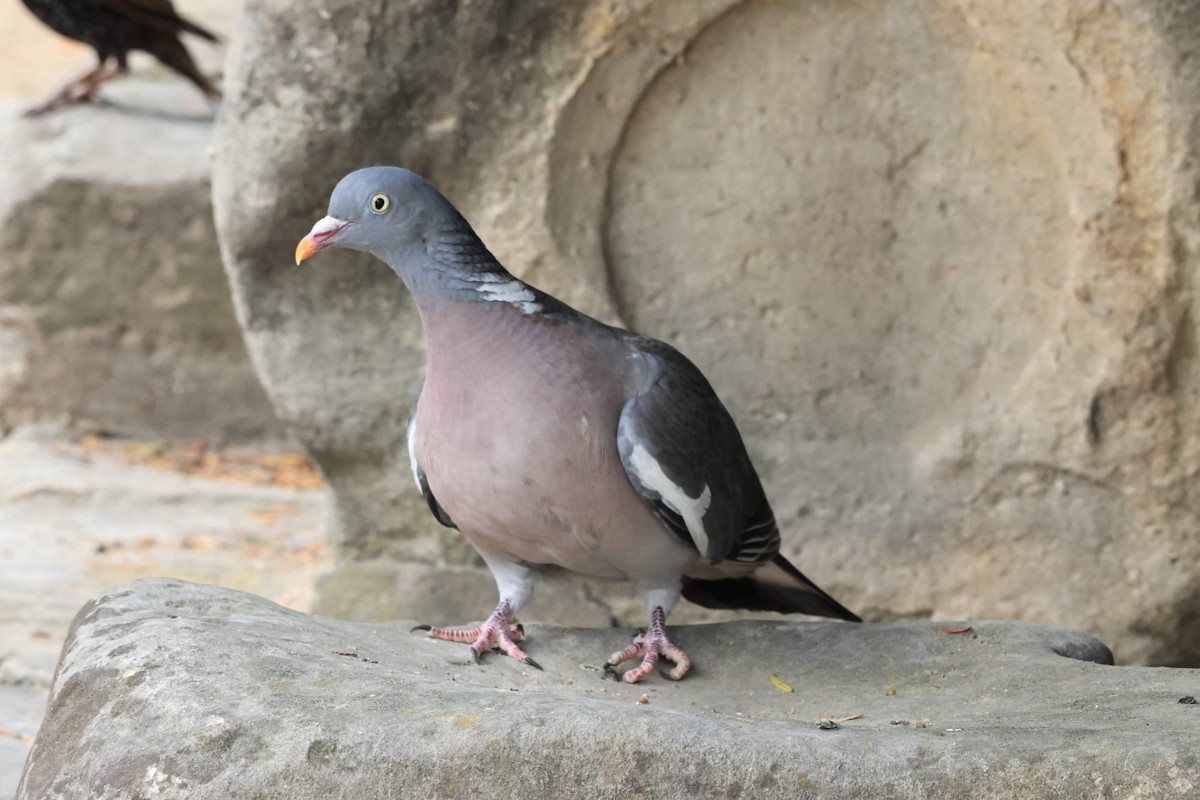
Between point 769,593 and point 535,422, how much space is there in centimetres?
99

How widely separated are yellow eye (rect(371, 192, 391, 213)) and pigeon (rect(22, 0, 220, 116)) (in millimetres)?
4173

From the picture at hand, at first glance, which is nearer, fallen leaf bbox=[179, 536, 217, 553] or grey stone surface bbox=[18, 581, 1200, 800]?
grey stone surface bbox=[18, 581, 1200, 800]

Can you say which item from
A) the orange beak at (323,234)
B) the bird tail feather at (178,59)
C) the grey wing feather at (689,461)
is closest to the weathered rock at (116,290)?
the bird tail feather at (178,59)

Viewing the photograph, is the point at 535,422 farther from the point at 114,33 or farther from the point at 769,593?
the point at 114,33

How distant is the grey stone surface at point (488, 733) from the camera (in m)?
2.11

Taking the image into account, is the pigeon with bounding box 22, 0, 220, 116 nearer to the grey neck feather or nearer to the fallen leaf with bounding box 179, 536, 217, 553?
the fallen leaf with bounding box 179, 536, 217, 553

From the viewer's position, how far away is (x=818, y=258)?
416 centimetres

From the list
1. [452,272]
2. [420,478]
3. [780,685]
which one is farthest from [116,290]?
[780,685]

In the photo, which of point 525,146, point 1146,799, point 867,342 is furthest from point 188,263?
point 1146,799

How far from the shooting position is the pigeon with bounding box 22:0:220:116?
6430 millimetres

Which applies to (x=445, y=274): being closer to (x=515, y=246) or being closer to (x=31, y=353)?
(x=515, y=246)

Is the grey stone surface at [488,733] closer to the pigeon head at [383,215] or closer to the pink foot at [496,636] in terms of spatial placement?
the pink foot at [496,636]

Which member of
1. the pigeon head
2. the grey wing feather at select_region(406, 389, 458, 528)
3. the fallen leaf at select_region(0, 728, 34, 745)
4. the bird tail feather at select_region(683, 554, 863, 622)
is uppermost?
the pigeon head

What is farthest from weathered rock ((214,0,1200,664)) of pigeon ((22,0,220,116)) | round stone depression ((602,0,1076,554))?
pigeon ((22,0,220,116))
